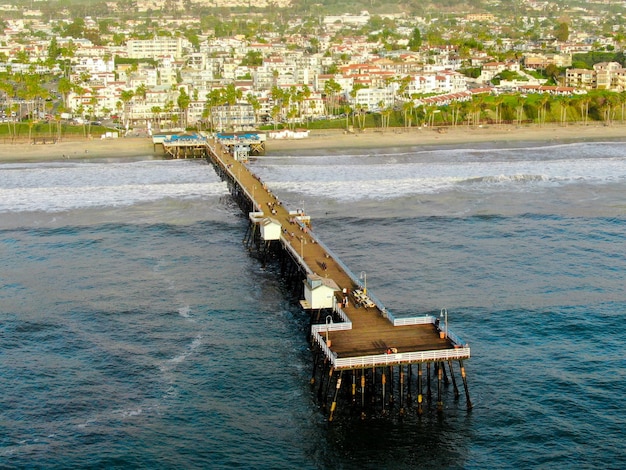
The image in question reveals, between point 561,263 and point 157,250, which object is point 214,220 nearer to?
point 157,250

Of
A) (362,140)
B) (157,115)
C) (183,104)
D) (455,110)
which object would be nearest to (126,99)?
(157,115)

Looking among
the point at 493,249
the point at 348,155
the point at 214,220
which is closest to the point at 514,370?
the point at 493,249

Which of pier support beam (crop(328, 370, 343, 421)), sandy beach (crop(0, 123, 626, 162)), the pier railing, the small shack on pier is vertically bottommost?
pier support beam (crop(328, 370, 343, 421))

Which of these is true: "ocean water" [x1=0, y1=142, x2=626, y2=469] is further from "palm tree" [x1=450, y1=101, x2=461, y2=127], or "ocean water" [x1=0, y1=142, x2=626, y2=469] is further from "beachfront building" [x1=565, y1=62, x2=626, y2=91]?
"beachfront building" [x1=565, y1=62, x2=626, y2=91]

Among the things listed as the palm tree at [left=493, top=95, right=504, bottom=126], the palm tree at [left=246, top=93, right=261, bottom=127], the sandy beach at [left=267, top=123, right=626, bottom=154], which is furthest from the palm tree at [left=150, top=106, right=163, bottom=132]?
the palm tree at [left=493, top=95, right=504, bottom=126]

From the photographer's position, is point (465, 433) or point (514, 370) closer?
point (465, 433)

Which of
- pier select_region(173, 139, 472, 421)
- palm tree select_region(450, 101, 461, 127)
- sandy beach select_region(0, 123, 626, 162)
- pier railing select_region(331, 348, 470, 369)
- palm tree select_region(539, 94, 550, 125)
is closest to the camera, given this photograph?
pier railing select_region(331, 348, 470, 369)
